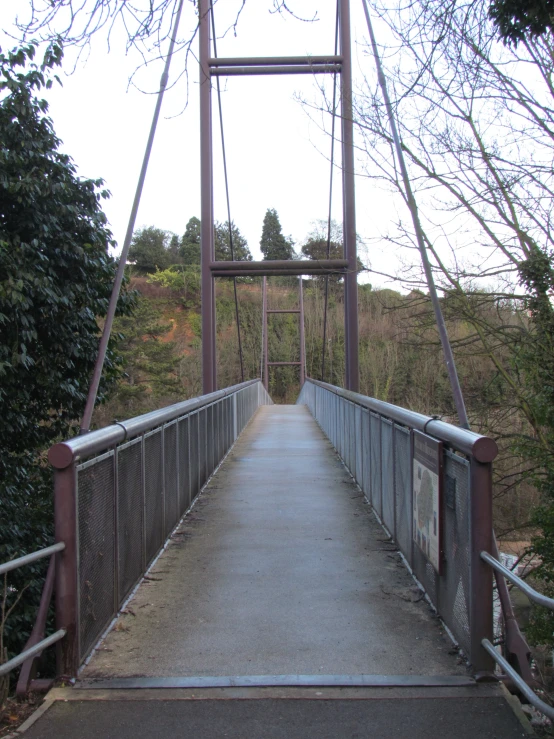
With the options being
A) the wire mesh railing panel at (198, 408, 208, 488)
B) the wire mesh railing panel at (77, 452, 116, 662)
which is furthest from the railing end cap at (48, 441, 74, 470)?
the wire mesh railing panel at (198, 408, 208, 488)

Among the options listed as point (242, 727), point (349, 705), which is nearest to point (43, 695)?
point (242, 727)

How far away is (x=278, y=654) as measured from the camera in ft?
10.7

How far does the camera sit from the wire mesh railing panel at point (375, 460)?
230 inches

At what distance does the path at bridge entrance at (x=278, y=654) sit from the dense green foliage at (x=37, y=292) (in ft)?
10.2

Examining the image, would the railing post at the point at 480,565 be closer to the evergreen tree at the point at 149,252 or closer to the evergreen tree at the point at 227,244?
the evergreen tree at the point at 227,244

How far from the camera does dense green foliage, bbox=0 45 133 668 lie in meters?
7.66

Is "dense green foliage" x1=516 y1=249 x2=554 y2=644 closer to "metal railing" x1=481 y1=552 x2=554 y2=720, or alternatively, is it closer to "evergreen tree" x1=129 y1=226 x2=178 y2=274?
"metal railing" x1=481 y1=552 x2=554 y2=720

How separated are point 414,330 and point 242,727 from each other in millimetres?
10165

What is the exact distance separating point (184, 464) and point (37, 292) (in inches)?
112

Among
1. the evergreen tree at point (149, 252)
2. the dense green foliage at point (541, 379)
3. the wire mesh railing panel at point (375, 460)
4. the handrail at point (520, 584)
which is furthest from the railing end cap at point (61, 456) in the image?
the evergreen tree at point (149, 252)

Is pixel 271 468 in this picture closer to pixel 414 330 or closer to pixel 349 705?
pixel 414 330

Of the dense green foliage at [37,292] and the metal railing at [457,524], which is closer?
the metal railing at [457,524]

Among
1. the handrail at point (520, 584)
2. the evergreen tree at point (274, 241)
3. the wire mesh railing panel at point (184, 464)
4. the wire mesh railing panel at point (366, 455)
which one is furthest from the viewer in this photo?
the evergreen tree at point (274, 241)

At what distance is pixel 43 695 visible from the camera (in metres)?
2.82
